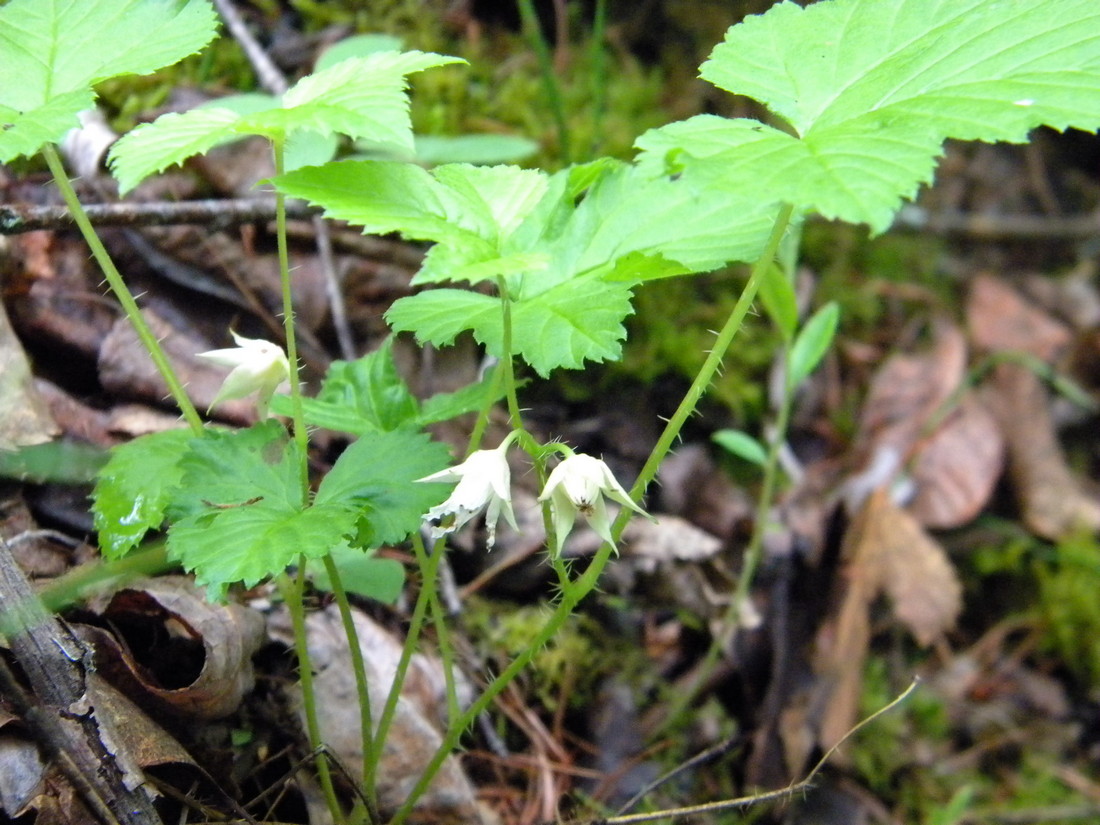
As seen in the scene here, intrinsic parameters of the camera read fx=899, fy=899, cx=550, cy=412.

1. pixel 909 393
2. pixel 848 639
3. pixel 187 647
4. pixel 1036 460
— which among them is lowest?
pixel 848 639

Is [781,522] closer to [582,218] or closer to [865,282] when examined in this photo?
[865,282]

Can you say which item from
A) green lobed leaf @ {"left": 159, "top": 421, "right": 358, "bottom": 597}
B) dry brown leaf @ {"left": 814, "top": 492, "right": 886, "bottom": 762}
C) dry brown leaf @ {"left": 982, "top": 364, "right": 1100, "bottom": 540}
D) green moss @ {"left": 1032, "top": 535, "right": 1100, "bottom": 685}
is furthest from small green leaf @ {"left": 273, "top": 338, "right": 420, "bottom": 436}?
dry brown leaf @ {"left": 982, "top": 364, "right": 1100, "bottom": 540}

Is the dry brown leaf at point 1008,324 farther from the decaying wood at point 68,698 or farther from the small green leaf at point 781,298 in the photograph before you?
the decaying wood at point 68,698

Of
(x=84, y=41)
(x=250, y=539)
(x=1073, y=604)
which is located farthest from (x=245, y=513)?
(x=1073, y=604)

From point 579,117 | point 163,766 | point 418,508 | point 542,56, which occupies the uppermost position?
point 542,56

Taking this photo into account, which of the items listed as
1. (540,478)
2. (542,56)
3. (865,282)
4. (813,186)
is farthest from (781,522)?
(813,186)

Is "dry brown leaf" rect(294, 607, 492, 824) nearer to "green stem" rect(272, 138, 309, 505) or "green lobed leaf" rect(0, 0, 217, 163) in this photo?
"green stem" rect(272, 138, 309, 505)

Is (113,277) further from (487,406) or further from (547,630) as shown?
(547,630)
